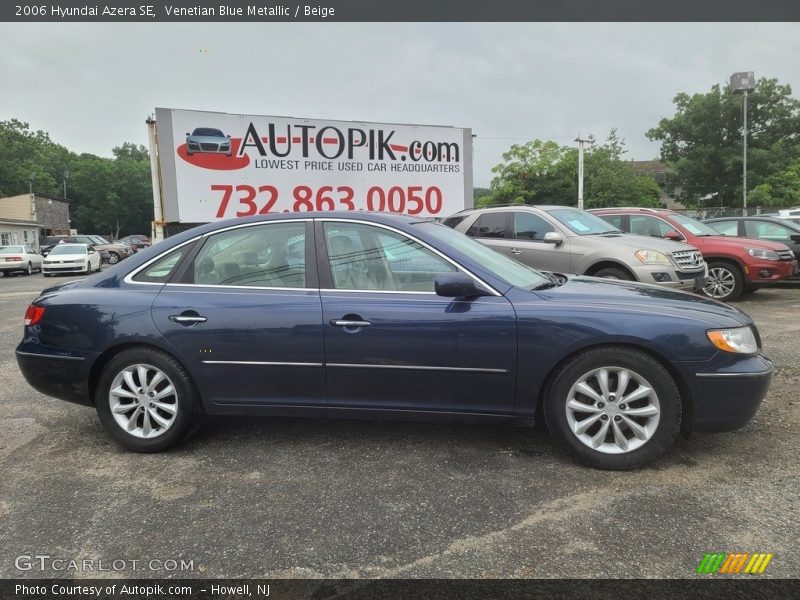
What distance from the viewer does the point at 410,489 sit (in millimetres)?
3035

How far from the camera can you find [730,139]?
42594mm

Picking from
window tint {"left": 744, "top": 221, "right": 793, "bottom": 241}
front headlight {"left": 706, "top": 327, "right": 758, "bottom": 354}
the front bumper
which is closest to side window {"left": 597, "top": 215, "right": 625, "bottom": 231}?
window tint {"left": 744, "top": 221, "right": 793, "bottom": 241}

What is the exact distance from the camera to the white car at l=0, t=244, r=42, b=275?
2214 centimetres

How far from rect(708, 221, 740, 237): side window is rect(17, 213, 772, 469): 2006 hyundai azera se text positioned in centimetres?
902

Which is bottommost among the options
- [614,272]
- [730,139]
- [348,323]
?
[348,323]

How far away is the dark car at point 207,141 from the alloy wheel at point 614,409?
7.66 meters

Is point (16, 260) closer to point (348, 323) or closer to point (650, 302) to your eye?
point (348, 323)

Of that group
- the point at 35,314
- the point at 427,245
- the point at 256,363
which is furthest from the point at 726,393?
the point at 35,314

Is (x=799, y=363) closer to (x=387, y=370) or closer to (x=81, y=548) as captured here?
(x=387, y=370)

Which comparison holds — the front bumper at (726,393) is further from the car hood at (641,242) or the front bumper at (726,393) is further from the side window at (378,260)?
the car hood at (641,242)

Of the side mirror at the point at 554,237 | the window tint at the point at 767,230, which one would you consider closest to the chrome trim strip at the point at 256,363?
the side mirror at the point at 554,237

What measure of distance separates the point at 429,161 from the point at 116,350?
7912mm

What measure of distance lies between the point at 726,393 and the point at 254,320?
2742 mm

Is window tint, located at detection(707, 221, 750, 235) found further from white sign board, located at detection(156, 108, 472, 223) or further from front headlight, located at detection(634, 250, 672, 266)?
white sign board, located at detection(156, 108, 472, 223)
